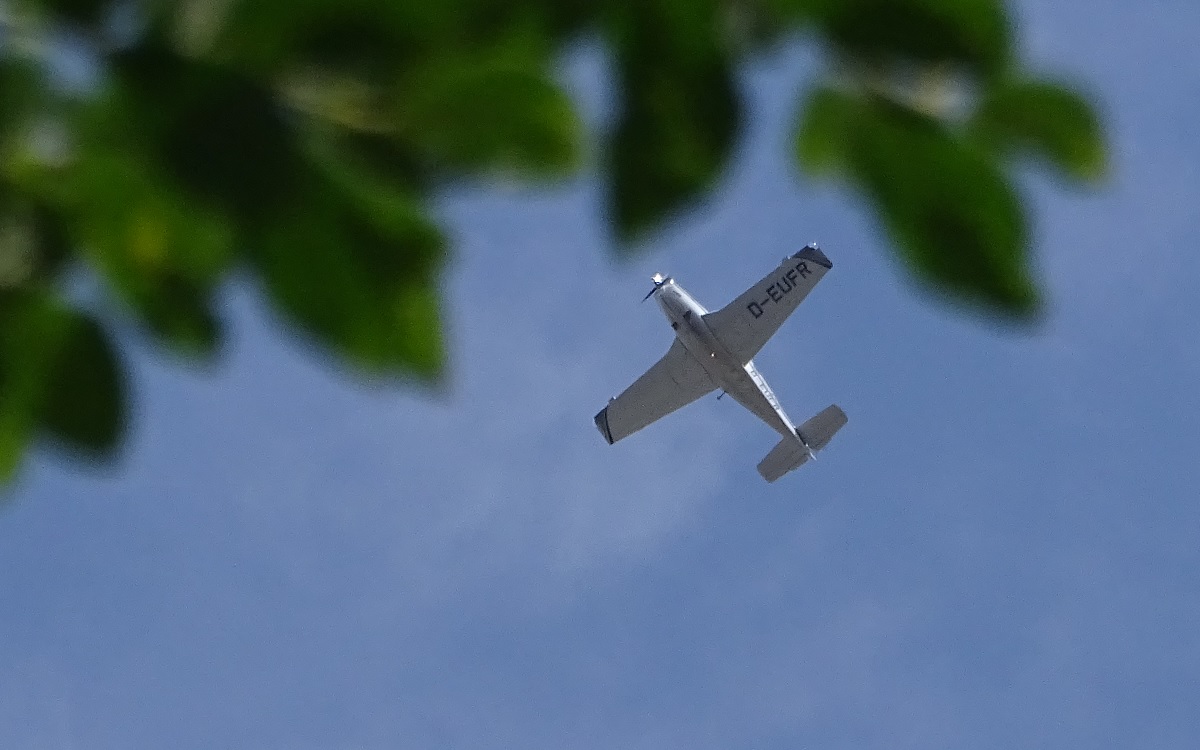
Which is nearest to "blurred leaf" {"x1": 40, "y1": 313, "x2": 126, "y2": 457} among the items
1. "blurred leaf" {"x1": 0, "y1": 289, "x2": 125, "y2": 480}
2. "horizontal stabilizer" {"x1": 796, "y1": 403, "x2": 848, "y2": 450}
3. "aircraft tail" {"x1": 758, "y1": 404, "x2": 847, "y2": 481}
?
"blurred leaf" {"x1": 0, "y1": 289, "x2": 125, "y2": 480}

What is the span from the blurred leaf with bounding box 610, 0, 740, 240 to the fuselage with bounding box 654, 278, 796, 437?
3937 centimetres

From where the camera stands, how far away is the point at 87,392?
3.86 ft

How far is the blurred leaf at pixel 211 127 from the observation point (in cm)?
105

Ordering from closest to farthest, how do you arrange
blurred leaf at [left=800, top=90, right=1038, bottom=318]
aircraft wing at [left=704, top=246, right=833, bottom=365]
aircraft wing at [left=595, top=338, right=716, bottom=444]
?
blurred leaf at [left=800, top=90, right=1038, bottom=318]
aircraft wing at [left=704, top=246, right=833, bottom=365]
aircraft wing at [left=595, top=338, right=716, bottom=444]

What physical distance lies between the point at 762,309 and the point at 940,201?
39646 millimetres

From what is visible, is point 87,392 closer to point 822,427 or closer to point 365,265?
point 365,265

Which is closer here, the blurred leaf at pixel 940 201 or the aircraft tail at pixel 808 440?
the blurred leaf at pixel 940 201

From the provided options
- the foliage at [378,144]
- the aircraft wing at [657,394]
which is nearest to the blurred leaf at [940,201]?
the foliage at [378,144]

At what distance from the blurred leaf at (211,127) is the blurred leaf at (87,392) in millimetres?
196

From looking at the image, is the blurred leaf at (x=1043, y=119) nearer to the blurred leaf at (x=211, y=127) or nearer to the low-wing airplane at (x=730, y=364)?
the blurred leaf at (x=211, y=127)

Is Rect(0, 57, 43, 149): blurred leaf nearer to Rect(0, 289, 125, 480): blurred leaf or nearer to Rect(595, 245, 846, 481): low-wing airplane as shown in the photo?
Rect(0, 289, 125, 480): blurred leaf

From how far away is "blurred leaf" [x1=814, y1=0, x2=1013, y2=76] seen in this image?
120 centimetres

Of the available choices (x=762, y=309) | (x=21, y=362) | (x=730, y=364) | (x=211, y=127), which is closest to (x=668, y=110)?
(x=211, y=127)

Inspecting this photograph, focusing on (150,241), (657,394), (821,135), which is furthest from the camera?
(657,394)
